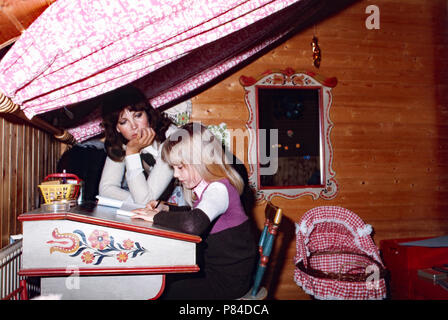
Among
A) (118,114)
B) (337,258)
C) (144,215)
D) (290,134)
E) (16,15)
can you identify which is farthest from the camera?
(290,134)

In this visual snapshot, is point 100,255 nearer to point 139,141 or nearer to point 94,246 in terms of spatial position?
point 94,246

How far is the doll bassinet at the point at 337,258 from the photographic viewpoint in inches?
93.6

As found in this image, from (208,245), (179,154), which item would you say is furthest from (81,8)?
(208,245)

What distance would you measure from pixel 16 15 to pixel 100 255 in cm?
98

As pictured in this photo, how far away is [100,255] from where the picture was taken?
4.17 ft

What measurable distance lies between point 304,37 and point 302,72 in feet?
1.24

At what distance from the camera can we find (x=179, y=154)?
1736mm

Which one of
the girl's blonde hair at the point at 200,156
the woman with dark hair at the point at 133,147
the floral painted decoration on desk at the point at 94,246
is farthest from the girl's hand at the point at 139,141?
the floral painted decoration on desk at the point at 94,246

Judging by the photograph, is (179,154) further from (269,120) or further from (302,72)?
(302,72)

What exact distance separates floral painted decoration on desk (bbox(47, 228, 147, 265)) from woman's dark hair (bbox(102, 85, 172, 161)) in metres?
1.27

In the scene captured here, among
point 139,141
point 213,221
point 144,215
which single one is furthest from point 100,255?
point 139,141

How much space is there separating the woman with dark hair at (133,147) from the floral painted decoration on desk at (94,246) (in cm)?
104

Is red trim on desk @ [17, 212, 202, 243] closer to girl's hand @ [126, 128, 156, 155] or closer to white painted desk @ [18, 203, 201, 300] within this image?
white painted desk @ [18, 203, 201, 300]

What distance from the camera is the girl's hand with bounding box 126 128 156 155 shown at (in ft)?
7.85
